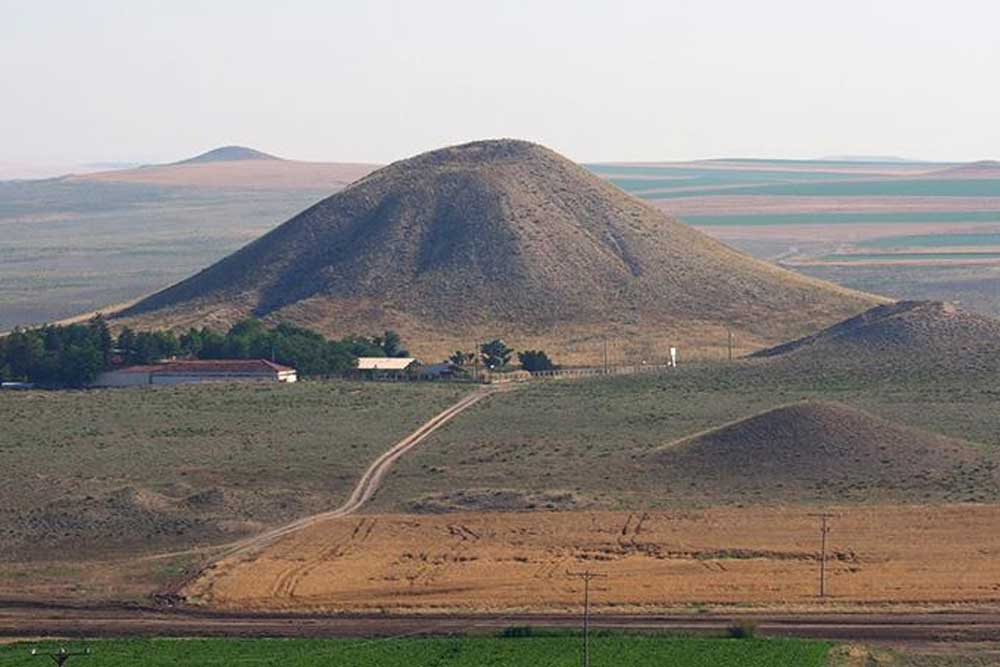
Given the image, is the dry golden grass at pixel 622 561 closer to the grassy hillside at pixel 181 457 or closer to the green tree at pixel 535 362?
the grassy hillside at pixel 181 457

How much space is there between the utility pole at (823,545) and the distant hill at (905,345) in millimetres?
45564

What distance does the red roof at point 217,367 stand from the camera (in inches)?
5630

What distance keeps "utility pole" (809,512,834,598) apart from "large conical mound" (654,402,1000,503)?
4554 mm

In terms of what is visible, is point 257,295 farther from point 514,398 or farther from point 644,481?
point 644,481

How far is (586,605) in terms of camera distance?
72.6 meters

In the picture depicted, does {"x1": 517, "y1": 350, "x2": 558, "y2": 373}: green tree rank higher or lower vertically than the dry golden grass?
higher

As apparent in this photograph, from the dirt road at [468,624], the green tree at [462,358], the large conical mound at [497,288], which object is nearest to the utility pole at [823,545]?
the dirt road at [468,624]

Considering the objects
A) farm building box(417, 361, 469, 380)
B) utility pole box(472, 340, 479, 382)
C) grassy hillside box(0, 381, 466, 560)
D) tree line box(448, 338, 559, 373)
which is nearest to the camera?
grassy hillside box(0, 381, 466, 560)

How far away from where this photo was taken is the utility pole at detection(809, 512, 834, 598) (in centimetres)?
7953

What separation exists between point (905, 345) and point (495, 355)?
28.9 meters

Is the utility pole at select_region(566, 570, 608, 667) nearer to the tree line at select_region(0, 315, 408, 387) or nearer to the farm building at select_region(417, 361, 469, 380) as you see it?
the farm building at select_region(417, 361, 469, 380)

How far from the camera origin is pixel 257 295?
610ft

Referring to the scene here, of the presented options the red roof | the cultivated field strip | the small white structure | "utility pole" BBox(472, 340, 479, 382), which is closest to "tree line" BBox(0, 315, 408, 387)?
the small white structure

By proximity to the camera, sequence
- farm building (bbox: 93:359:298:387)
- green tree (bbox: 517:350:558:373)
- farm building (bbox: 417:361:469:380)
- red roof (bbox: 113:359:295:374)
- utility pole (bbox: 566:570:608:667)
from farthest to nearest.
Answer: green tree (bbox: 517:350:558:373) < farm building (bbox: 417:361:469:380) < red roof (bbox: 113:359:295:374) < farm building (bbox: 93:359:298:387) < utility pole (bbox: 566:570:608:667)
